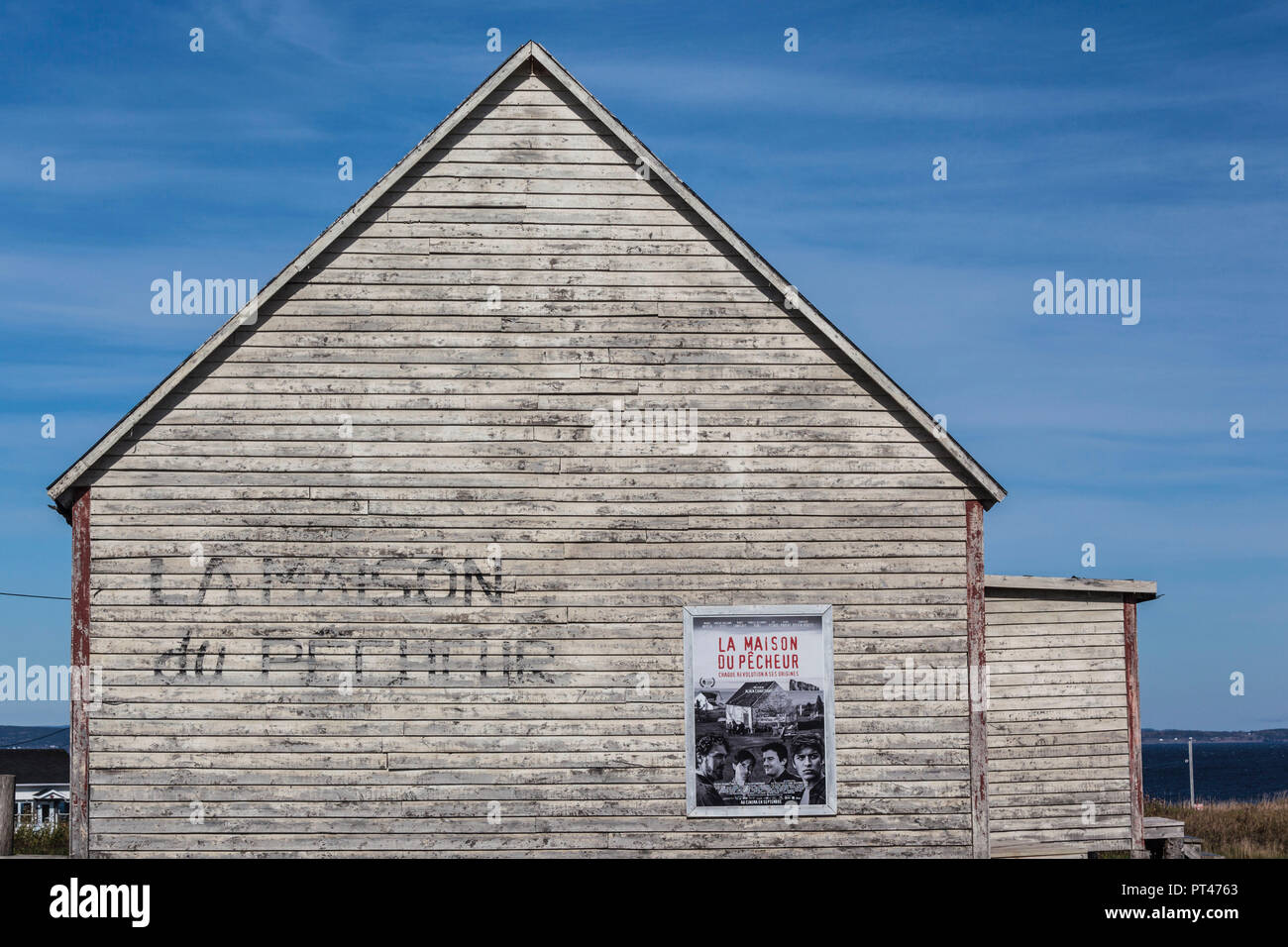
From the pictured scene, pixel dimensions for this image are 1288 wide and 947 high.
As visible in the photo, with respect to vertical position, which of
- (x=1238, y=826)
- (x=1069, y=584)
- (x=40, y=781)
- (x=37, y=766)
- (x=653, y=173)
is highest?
(x=653, y=173)

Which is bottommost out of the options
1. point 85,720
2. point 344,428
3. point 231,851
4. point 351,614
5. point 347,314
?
point 231,851

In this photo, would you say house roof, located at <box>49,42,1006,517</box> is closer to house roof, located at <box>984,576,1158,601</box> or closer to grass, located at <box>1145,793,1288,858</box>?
house roof, located at <box>984,576,1158,601</box>

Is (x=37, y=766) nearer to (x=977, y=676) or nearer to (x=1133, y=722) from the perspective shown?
(x=1133, y=722)

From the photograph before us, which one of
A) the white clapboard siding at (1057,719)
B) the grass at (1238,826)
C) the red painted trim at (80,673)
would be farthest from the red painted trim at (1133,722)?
the red painted trim at (80,673)

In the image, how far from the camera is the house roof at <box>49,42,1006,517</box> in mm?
14414

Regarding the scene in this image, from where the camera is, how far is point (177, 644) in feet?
46.8

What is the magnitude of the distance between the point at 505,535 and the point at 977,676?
5761 millimetres

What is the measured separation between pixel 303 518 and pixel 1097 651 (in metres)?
11.7

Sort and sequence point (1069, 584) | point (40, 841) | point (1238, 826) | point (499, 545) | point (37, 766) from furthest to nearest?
1. point (37, 766)
2. point (1238, 826)
3. point (40, 841)
4. point (1069, 584)
5. point (499, 545)

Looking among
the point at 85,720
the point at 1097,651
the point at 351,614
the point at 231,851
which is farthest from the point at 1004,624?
the point at 85,720

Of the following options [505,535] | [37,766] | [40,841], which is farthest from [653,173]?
[37,766]

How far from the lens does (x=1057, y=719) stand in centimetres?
1828

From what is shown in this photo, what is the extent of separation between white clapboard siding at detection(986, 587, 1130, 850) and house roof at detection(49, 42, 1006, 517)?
14.1 ft
